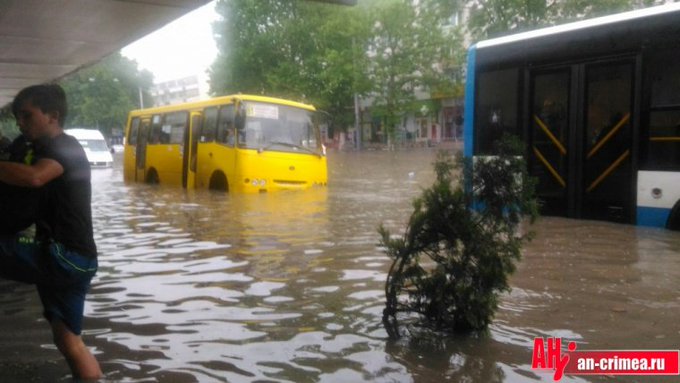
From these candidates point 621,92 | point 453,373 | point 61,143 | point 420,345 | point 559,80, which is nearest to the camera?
point 61,143

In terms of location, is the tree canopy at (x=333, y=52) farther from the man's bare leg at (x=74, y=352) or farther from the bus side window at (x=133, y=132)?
the man's bare leg at (x=74, y=352)

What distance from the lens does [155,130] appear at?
71.6 feet

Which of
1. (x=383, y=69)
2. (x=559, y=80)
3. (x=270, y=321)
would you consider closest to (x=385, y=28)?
(x=383, y=69)

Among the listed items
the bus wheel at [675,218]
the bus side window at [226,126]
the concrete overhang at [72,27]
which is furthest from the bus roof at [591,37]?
the bus side window at [226,126]

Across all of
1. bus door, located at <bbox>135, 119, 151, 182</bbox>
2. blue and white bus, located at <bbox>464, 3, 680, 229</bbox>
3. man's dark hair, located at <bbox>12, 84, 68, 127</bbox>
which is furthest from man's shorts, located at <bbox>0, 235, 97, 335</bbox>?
bus door, located at <bbox>135, 119, 151, 182</bbox>

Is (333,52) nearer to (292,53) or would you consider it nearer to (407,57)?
(407,57)

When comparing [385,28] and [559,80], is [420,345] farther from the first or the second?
[385,28]

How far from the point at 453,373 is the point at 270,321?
5.90 feet

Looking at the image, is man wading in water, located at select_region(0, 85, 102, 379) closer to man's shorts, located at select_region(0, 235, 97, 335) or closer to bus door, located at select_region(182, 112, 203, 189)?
man's shorts, located at select_region(0, 235, 97, 335)

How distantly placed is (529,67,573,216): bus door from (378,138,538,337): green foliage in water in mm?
6139

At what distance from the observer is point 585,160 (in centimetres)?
1014

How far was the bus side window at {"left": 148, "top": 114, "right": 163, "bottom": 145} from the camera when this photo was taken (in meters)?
21.5

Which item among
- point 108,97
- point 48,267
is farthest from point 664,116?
point 108,97

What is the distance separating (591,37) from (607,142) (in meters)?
1.58
